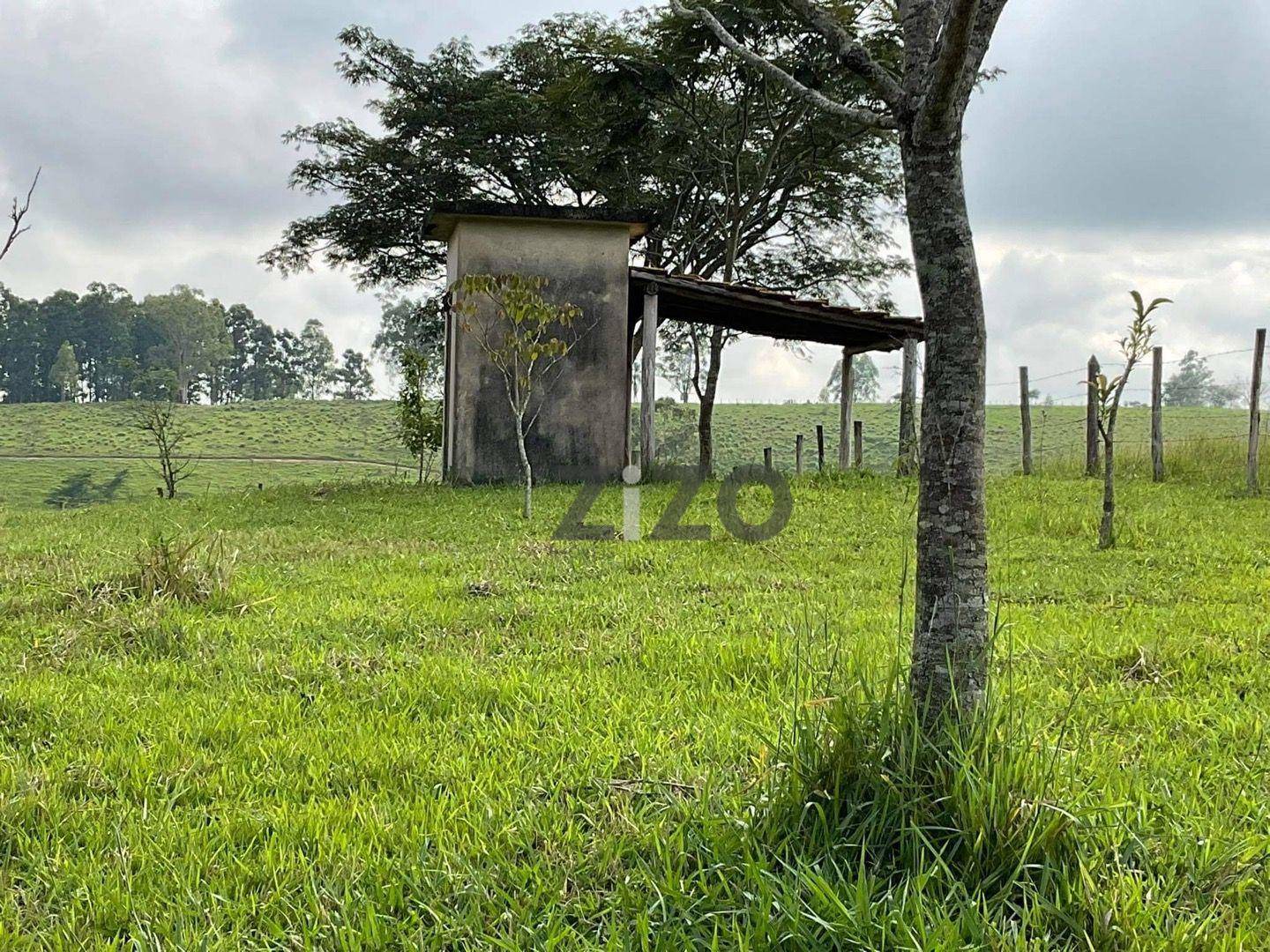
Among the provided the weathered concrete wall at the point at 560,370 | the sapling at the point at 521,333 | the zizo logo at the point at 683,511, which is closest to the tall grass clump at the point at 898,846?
the zizo logo at the point at 683,511

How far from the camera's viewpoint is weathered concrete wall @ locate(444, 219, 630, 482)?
16.0 m

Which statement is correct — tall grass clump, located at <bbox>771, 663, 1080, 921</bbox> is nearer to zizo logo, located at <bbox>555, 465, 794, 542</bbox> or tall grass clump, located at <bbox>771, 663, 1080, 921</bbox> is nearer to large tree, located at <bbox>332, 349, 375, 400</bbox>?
zizo logo, located at <bbox>555, 465, 794, 542</bbox>

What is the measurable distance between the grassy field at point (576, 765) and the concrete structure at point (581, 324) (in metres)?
8.81

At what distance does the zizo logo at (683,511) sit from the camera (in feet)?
33.6

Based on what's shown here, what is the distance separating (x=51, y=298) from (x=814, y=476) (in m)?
77.2

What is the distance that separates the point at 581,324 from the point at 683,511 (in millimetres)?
5329

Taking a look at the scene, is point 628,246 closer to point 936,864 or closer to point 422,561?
point 422,561

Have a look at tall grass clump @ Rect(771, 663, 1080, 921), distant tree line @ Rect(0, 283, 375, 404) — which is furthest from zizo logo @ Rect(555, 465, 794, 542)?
distant tree line @ Rect(0, 283, 375, 404)

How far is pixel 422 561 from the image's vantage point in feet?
27.6

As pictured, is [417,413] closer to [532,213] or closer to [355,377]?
[532,213]

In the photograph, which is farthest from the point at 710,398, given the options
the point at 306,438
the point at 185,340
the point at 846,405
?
the point at 185,340

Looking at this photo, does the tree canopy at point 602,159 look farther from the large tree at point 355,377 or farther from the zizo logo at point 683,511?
the large tree at point 355,377

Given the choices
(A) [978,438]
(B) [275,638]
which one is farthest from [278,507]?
(A) [978,438]

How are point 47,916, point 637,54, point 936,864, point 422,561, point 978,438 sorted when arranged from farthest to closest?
point 637,54 < point 422,561 < point 978,438 < point 47,916 < point 936,864
